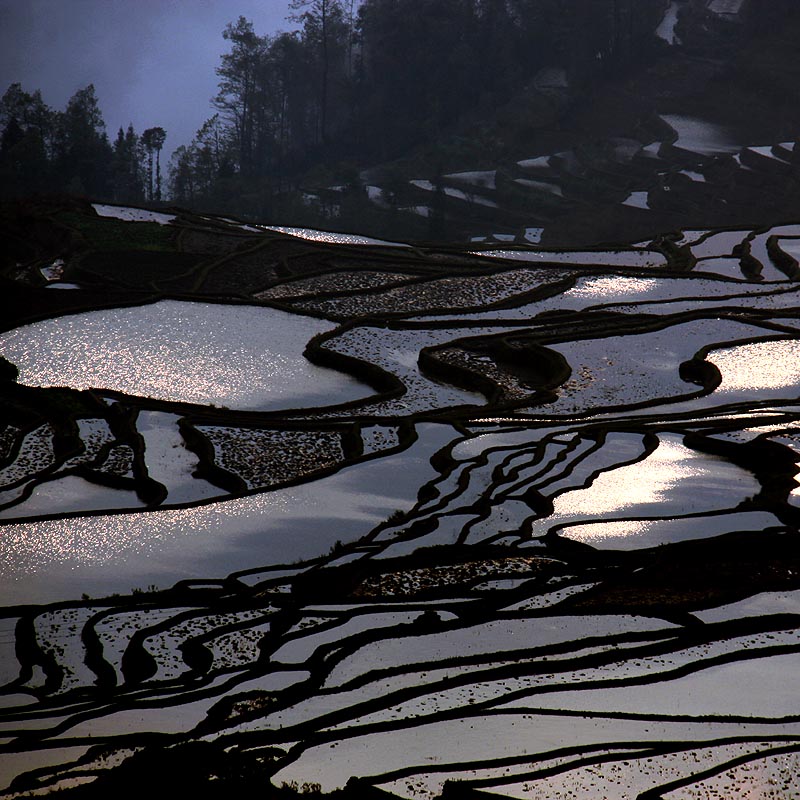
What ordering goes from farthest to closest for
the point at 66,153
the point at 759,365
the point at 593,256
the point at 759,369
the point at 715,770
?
1. the point at 66,153
2. the point at 593,256
3. the point at 759,365
4. the point at 759,369
5. the point at 715,770

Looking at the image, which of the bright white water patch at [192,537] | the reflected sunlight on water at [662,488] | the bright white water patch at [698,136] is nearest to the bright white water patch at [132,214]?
the bright white water patch at [192,537]

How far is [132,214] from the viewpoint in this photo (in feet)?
98.9

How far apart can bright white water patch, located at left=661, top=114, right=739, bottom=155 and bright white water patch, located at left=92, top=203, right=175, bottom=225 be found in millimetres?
28102

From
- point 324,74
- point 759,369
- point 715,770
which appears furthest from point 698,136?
point 715,770

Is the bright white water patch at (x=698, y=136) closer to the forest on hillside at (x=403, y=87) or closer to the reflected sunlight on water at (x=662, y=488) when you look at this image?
the forest on hillside at (x=403, y=87)

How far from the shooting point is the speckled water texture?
22.4 feet

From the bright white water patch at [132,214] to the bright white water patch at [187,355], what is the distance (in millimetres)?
9268

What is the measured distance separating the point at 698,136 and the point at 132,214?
105 feet

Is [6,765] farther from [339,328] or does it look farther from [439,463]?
[339,328]

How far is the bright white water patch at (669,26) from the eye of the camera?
6088 centimetres

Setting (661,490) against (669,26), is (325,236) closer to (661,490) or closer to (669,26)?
(661,490)

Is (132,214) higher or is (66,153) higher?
(66,153)

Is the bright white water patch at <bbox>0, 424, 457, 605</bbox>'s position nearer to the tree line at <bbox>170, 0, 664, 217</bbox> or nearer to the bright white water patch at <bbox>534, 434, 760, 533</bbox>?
the bright white water patch at <bbox>534, 434, 760, 533</bbox>

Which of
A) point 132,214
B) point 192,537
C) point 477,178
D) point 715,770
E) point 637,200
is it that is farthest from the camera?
point 477,178
